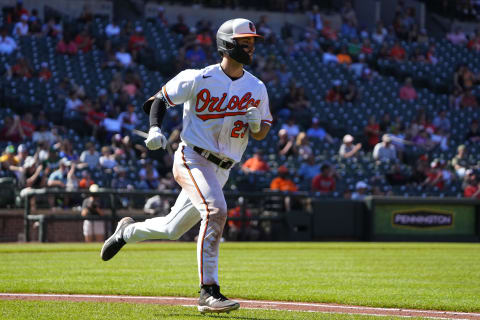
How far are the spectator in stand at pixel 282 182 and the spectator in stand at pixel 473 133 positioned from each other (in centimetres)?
777

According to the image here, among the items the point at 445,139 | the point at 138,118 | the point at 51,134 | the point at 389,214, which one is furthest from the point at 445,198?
the point at 51,134

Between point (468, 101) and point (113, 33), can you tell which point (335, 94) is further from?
point (113, 33)

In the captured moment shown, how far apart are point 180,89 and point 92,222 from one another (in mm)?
10352

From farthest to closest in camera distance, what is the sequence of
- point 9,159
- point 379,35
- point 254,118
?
point 379,35 → point 9,159 → point 254,118

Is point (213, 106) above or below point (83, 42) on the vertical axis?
below

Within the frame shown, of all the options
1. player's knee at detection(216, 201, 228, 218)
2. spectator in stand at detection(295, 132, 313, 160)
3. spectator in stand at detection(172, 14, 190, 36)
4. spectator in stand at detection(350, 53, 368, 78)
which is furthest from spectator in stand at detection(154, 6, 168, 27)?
player's knee at detection(216, 201, 228, 218)

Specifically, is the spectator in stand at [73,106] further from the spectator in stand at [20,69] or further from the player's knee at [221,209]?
the player's knee at [221,209]

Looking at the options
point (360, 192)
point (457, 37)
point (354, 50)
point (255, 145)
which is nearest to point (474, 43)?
point (457, 37)

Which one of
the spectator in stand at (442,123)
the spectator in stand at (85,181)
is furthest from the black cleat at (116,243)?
the spectator in stand at (442,123)

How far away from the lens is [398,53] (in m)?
26.7

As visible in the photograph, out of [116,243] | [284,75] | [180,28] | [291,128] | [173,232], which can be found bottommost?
[116,243]

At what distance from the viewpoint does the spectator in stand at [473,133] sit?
23.4 m

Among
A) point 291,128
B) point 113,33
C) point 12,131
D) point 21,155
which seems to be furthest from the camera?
point 113,33

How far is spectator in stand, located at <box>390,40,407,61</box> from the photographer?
2661 cm
